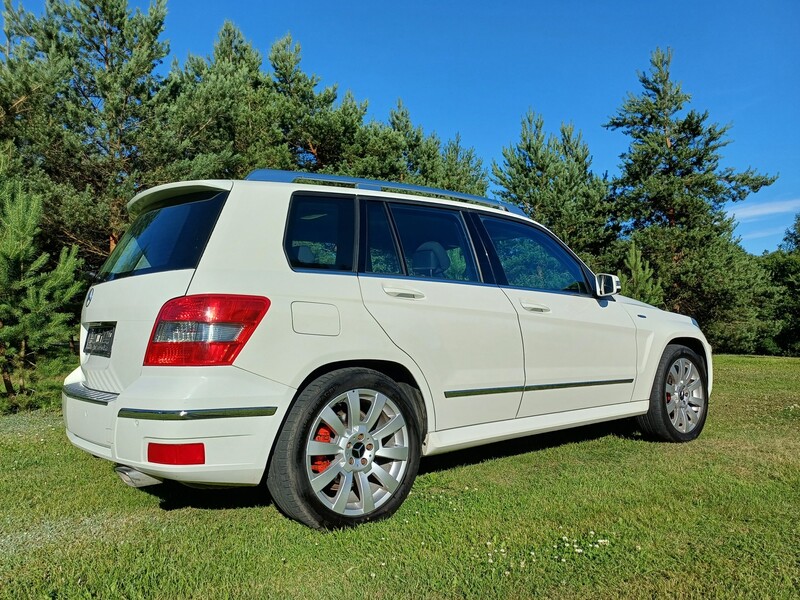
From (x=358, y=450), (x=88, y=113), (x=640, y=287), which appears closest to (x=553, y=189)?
(x=640, y=287)

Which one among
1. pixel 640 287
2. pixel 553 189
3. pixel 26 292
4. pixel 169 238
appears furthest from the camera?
pixel 553 189

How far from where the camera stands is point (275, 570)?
→ 2.61m

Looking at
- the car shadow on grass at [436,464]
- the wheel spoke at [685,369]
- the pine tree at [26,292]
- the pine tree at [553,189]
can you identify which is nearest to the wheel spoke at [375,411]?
the car shadow on grass at [436,464]

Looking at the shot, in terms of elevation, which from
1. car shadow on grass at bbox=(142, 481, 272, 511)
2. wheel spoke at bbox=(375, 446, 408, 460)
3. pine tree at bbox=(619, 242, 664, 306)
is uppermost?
pine tree at bbox=(619, 242, 664, 306)

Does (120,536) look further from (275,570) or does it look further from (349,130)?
(349,130)

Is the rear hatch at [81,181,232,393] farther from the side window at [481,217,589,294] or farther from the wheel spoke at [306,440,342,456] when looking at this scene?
the side window at [481,217,589,294]

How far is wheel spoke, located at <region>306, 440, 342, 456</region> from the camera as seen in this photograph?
2973 millimetres

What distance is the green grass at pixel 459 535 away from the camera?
8.05 feet

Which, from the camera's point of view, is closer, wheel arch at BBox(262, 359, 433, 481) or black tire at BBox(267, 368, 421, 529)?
black tire at BBox(267, 368, 421, 529)

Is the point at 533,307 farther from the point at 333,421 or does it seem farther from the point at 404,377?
the point at 333,421

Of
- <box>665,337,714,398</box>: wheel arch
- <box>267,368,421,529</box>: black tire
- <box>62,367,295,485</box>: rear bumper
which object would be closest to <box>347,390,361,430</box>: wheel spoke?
<box>267,368,421,529</box>: black tire

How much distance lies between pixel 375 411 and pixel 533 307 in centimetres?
143

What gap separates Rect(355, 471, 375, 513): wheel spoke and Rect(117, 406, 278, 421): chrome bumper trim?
2.05 feet

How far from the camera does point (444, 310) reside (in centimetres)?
354
